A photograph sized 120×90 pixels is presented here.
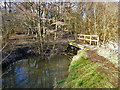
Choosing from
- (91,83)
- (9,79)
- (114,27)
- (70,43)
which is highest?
(114,27)

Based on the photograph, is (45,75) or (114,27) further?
(114,27)

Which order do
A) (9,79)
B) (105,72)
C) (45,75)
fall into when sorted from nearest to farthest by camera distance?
(105,72), (9,79), (45,75)

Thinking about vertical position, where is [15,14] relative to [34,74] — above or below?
above

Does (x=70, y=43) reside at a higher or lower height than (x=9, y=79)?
higher

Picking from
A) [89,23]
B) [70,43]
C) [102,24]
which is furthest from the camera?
[89,23]

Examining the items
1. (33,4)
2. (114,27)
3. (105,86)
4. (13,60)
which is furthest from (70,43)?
(105,86)

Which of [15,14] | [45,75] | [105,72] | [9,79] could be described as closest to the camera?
[105,72]

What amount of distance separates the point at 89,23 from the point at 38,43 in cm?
746

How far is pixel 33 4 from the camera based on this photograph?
7.93 m

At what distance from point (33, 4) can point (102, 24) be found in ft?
24.9

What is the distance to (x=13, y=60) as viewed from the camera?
23.0ft

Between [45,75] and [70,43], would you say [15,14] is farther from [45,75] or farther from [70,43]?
[70,43]

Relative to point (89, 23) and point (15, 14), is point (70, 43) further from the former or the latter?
point (15, 14)

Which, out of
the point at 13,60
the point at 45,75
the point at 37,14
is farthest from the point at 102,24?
the point at 13,60
